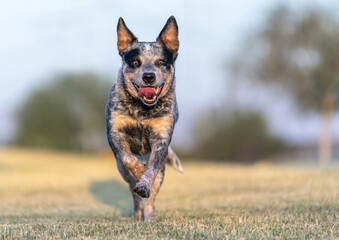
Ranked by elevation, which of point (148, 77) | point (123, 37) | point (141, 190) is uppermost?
point (123, 37)

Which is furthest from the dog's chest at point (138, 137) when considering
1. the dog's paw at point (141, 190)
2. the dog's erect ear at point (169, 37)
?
the dog's erect ear at point (169, 37)

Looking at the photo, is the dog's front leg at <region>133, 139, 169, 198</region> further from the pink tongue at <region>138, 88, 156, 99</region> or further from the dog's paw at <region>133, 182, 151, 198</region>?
the pink tongue at <region>138, 88, 156, 99</region>

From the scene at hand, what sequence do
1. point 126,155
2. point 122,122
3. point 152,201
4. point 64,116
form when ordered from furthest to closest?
1. point 64,116
2. point 152,201
3. point 122,122
4. point 126,155

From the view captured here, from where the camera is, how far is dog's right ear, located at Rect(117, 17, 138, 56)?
Answer: 21.0 ft

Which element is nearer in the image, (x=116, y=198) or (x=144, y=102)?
(x=144, y=102)

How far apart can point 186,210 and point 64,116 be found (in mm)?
35204

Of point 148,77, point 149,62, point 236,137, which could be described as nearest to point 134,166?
point 148,77

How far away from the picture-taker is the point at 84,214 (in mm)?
8148

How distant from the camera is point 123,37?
21.1 ft

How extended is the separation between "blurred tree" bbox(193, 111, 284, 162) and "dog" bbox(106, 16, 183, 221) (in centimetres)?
2875

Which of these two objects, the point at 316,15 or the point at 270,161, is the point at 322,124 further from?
the point at 270,161

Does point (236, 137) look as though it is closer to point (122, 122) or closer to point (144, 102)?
point (122, 122)

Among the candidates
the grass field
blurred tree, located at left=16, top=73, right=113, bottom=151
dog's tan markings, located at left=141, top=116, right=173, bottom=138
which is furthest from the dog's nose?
blurred tree, located at left=16, top=73, right=113, bottom=151

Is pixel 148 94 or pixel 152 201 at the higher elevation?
pixel 148 94
